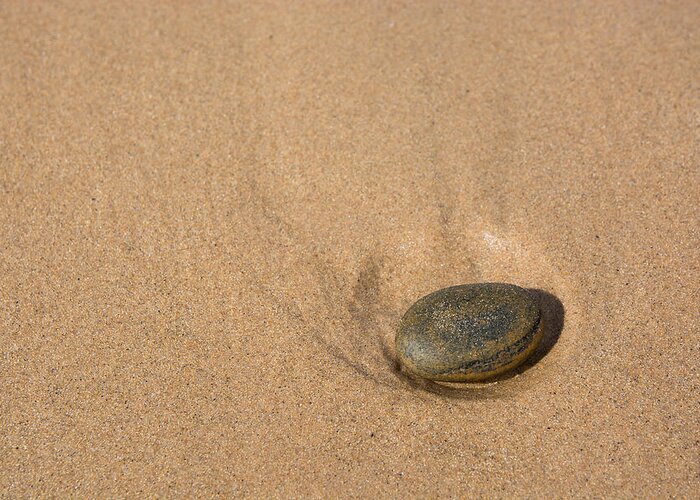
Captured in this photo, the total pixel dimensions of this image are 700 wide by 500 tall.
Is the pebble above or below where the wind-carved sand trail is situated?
above

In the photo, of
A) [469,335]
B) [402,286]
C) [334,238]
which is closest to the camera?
[469,335]

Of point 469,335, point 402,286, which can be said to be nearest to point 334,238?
point 402,286

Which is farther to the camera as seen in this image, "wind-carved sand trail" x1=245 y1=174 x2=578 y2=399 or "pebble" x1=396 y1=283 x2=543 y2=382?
"wind-carved sand trail" x1=245 y1=174 x2=578 y2=399

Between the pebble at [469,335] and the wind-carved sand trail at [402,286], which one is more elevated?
the pebble at [469,335]

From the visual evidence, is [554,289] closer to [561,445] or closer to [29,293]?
[561,445]

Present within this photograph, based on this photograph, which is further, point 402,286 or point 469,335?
point 402,286

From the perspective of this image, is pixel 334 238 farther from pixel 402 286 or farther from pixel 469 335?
pixel 469 335
